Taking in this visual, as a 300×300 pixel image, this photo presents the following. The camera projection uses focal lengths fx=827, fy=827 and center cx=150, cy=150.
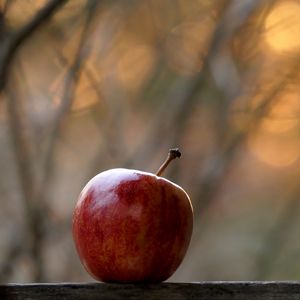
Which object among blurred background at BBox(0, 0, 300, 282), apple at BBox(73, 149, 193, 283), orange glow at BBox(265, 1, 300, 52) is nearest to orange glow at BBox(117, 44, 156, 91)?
blurred background at BBox(0, 0, 300, 282)

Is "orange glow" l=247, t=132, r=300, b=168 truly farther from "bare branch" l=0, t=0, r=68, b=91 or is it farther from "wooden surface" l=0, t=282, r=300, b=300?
"wooden surface" l=0, t=282, r=300, b=300

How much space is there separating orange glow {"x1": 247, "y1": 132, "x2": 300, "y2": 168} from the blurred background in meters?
0.18

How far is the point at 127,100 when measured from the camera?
10.9 feet

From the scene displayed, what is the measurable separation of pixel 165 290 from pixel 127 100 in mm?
2553

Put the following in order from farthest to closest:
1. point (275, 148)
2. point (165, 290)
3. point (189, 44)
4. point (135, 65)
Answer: point (275, 148) < point (135, 65) < point (189, 44) < point (165, 290)

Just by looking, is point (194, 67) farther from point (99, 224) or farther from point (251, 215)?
point (99, 224)

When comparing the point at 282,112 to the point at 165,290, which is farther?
the point at 282,112

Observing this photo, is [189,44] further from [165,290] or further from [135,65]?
[165,290]

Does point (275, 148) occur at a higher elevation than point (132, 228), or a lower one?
lower

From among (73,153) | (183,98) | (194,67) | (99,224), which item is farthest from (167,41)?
(99,224)

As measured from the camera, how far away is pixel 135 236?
833 millimetres

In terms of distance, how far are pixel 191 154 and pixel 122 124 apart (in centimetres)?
29

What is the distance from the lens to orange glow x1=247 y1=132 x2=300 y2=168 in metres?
3.91

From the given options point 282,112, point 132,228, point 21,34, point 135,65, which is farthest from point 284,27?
point 132,228
